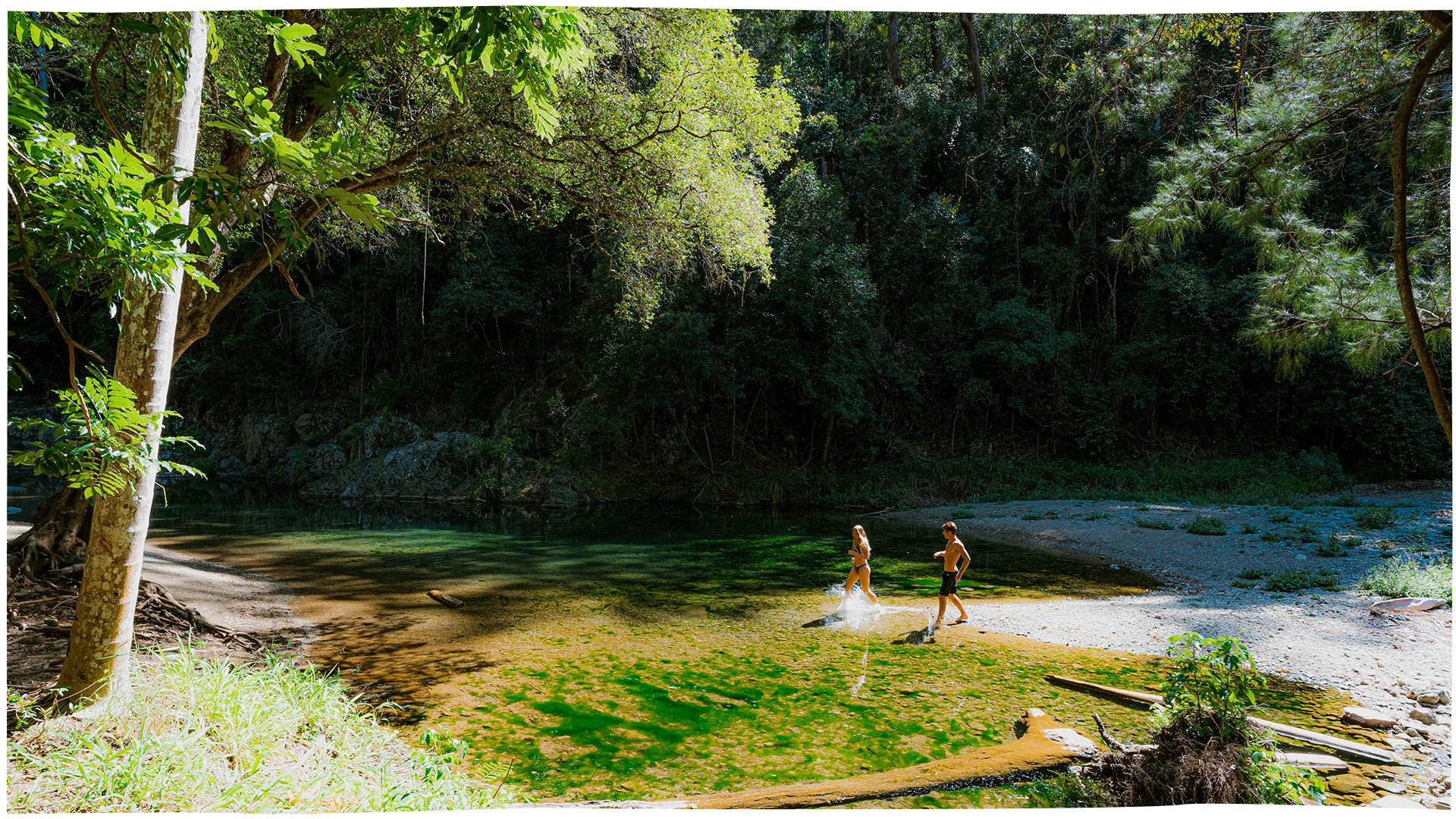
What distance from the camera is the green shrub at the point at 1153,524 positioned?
38.5 feet

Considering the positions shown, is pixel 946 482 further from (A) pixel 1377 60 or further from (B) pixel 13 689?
(B) pixel 13 689

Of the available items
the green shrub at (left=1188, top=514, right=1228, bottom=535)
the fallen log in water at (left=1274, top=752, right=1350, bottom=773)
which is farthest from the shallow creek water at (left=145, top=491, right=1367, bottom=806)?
the green shrub at (left=1188, top=514, right=1228, bottom=535)

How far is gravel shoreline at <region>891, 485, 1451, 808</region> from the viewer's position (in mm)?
4734

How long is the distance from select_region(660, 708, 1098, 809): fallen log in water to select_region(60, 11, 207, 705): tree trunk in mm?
2599

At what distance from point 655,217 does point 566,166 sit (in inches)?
33.2

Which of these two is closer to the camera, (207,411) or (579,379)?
(579,379)

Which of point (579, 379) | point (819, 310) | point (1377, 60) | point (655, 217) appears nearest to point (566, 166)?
point (655, 217)

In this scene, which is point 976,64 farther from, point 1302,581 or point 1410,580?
point 1410,580

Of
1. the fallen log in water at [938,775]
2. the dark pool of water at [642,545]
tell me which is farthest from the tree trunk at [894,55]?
the fallen log in water at [938,775]

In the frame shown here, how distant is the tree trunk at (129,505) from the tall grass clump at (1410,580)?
9.59 m

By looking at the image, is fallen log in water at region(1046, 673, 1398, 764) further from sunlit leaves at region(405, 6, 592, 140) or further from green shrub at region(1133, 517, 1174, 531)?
green shrub at region(1133, 517, 1174, 531)

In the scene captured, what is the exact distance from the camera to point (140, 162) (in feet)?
8.39

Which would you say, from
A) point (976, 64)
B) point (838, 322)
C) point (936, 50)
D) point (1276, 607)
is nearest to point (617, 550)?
point (838, 322)

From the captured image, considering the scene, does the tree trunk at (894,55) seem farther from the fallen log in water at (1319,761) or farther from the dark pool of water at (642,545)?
the fallen log in water at (1319,761)
